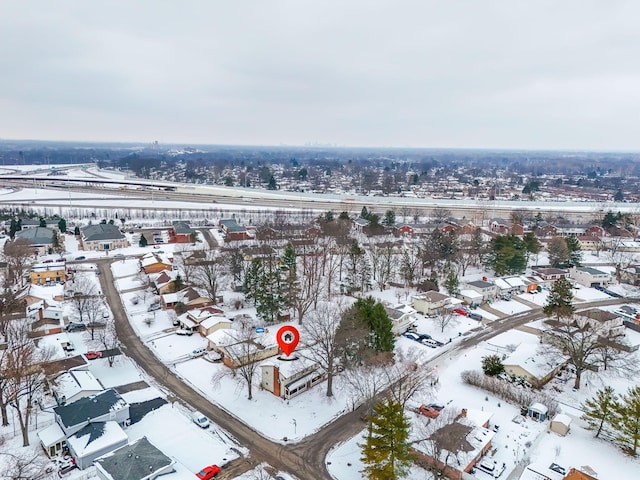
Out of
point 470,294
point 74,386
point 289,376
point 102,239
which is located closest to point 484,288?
point 470,294

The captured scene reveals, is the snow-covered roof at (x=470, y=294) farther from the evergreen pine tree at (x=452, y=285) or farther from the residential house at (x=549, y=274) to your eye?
the residential house at (x=549, y=274)

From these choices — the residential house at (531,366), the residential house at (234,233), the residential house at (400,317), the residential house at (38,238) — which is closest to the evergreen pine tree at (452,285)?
the residential house at (400,317)

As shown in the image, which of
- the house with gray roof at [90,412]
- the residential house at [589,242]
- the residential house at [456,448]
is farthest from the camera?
the residential house at [589,242]

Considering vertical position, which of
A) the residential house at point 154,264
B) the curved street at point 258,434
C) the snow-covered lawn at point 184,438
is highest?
the residential house at point 154,264

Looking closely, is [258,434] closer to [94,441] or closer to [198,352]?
[94,441]

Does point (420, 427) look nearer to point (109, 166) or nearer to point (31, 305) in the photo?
point (31, 305)

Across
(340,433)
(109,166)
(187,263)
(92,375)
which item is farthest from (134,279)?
(109,166)

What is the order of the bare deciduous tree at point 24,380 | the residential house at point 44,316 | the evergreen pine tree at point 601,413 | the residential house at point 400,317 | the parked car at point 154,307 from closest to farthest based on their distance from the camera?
the bare deciduous tree at point 24,380 < the evergreen pine tree at point 601,413 < the residential house at point 44,316 < the residential house at point 400,317 < the parked car at point 154,307
